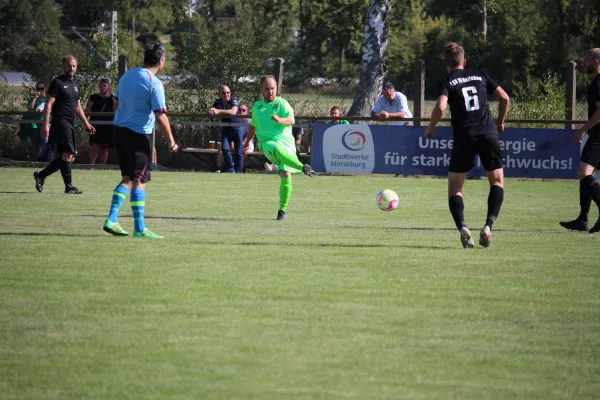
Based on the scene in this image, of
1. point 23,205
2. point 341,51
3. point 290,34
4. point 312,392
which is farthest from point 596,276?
point 290,34

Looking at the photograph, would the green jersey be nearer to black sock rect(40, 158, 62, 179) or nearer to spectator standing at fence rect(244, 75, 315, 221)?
spectator standing at fence rect(244, 75, 315, 221)

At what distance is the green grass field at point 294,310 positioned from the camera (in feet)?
16.3

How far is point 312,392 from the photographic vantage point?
4754 mm

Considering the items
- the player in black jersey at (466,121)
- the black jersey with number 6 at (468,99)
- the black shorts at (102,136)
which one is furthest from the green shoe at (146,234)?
the black shorts at (102,136)

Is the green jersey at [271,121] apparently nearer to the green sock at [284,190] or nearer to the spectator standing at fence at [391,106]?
the green sock at [284,190]

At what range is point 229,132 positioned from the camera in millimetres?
22438

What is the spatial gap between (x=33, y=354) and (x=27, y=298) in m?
1.56

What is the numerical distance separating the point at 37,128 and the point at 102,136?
2.05 meters

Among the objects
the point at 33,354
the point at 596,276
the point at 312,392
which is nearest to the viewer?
the point at 312,392

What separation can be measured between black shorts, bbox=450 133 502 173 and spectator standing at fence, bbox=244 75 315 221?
2922mm

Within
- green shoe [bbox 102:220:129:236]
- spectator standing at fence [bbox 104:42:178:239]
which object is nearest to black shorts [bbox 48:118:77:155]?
spectator standing at fence [bbox 104:42:178:239]

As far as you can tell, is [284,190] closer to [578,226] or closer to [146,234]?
[146,234]

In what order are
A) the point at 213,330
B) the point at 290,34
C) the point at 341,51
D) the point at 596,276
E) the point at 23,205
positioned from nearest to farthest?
the point at 213,330 → the point at 596,276 → the point at 23,205 → the point at 341,51 → the point at 290,34

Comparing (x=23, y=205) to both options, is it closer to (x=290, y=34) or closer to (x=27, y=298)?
(x=27, y=298)
